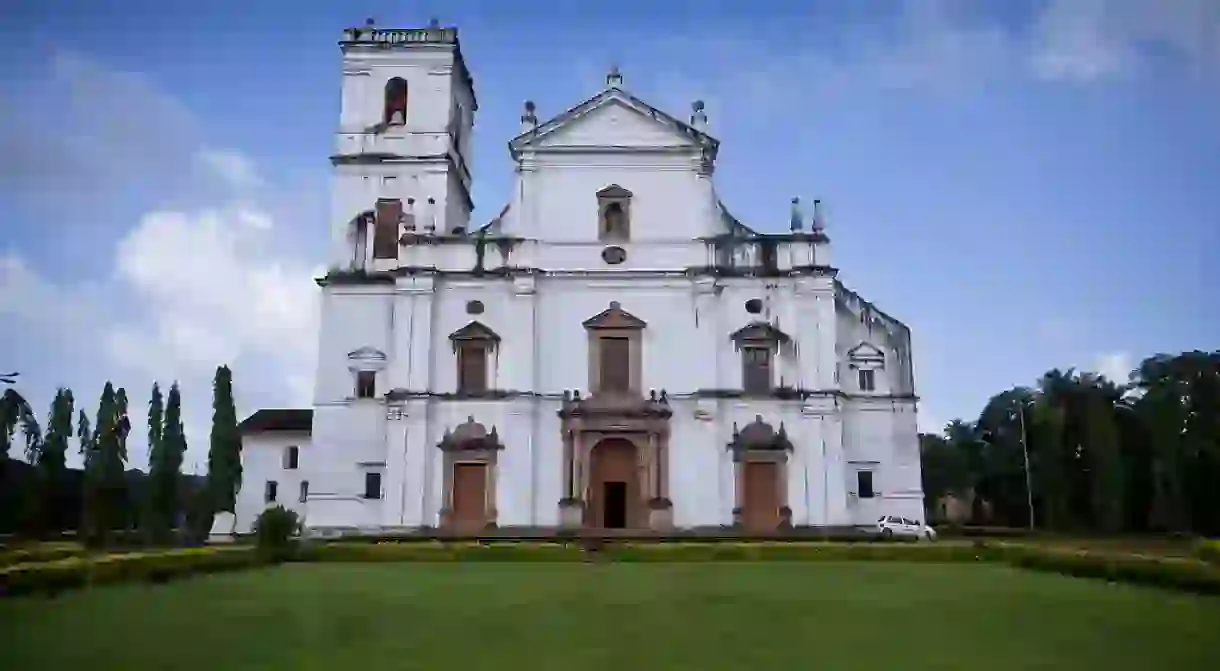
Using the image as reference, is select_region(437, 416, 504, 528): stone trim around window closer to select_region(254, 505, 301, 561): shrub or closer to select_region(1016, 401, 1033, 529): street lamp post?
select_region(254, 505, 301, 561): shrub

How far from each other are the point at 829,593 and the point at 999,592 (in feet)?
8.66

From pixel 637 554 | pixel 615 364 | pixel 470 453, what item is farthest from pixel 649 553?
pixel 615 364

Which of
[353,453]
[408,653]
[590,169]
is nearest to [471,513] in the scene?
[353,453]

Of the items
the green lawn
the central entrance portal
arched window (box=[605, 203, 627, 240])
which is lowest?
the green lawn

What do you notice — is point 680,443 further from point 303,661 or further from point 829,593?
point 303,661

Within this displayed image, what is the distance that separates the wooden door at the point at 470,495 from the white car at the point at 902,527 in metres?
13.1

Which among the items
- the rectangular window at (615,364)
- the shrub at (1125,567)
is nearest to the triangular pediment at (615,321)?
the rectangular window at (615,364)

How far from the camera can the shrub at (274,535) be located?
25.0 meters

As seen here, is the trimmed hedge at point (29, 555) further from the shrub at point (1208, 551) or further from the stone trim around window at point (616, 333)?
the shrub at point (1208, 551)

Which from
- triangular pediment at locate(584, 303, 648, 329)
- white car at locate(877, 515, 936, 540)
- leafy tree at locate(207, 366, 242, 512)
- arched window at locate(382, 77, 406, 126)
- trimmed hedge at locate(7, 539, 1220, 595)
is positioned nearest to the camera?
trimmed hedge at locate(7, 539, 1220, 595)

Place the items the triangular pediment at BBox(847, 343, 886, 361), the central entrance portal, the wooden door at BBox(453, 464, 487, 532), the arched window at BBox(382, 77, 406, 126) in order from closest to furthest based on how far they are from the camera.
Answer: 1. the wooden door at BBox(453, 464, 487, 532)
2. the central entrance portal
3. the triangular pediment at BBox(847, 343, 886, 361)
4. the arched window at BBox(382, 77, 406, 126)

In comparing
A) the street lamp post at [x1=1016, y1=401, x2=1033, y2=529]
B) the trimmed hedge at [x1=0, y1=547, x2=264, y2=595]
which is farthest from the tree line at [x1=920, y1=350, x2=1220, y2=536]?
the trimmed hedge at [x1=0, y1=547, x2=264, y2=595]

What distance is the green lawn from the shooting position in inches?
351

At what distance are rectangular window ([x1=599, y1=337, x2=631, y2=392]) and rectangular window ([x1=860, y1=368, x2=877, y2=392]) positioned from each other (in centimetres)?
839
